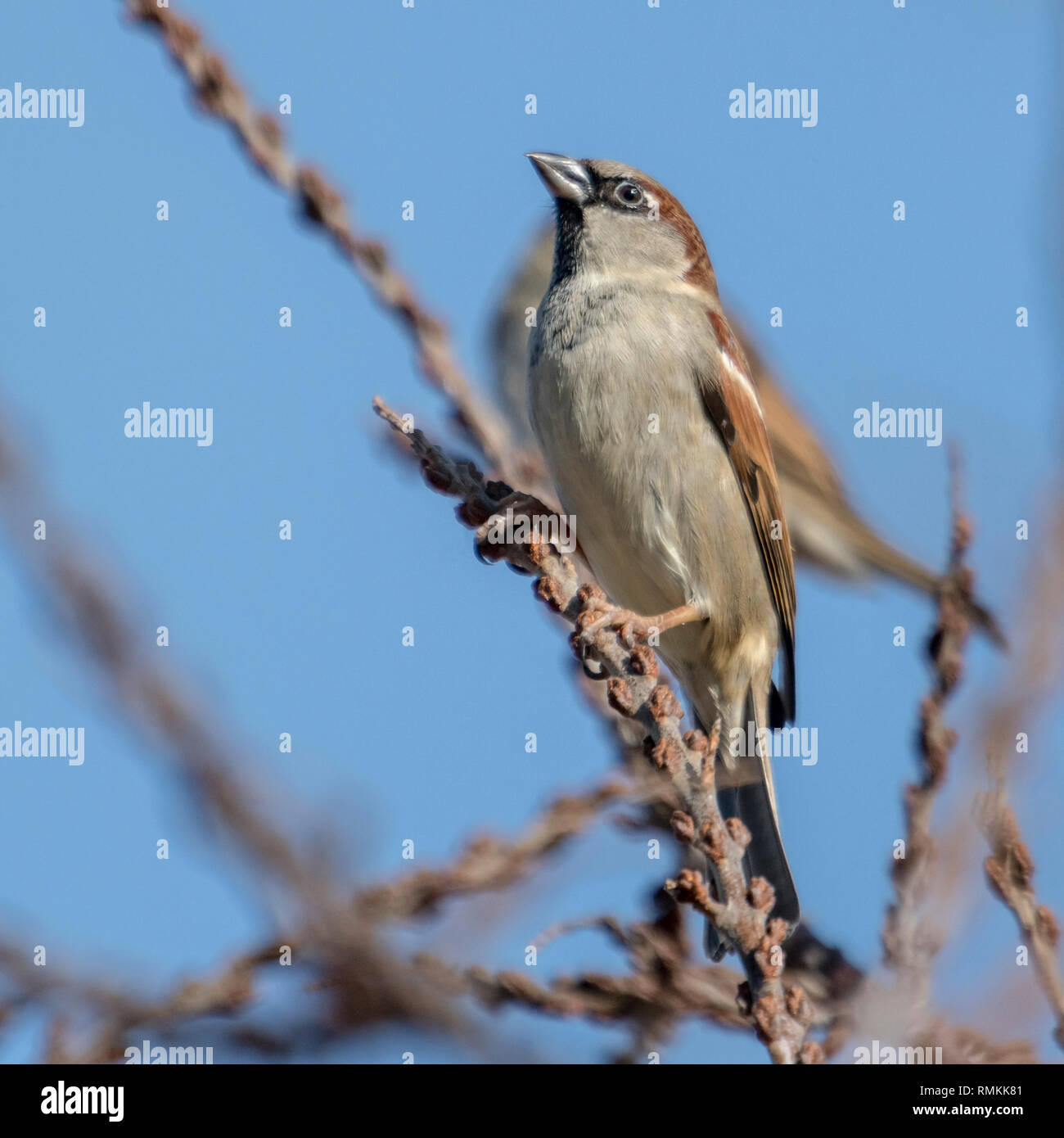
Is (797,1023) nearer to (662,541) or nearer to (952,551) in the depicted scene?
(952,551)

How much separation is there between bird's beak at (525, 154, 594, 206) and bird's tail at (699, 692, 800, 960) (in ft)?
5.93

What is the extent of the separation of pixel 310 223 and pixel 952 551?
63.0 inches

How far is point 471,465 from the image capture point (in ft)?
10.6

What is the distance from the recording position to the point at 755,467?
14.4ft

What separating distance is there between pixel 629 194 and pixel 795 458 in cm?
301

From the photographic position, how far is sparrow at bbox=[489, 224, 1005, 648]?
22.2 feet

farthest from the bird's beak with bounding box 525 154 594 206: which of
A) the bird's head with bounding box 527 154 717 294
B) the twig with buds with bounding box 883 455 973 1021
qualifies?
the twig with buds with bounding box 883 455 973 1021

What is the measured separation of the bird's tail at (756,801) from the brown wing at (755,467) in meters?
0.15

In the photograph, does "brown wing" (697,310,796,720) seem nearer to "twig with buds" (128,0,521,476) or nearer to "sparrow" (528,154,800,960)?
"sparrow" (528,154,800,960)

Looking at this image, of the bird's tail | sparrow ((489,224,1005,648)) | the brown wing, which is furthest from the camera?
sparrow ((489,224,1005,648))
